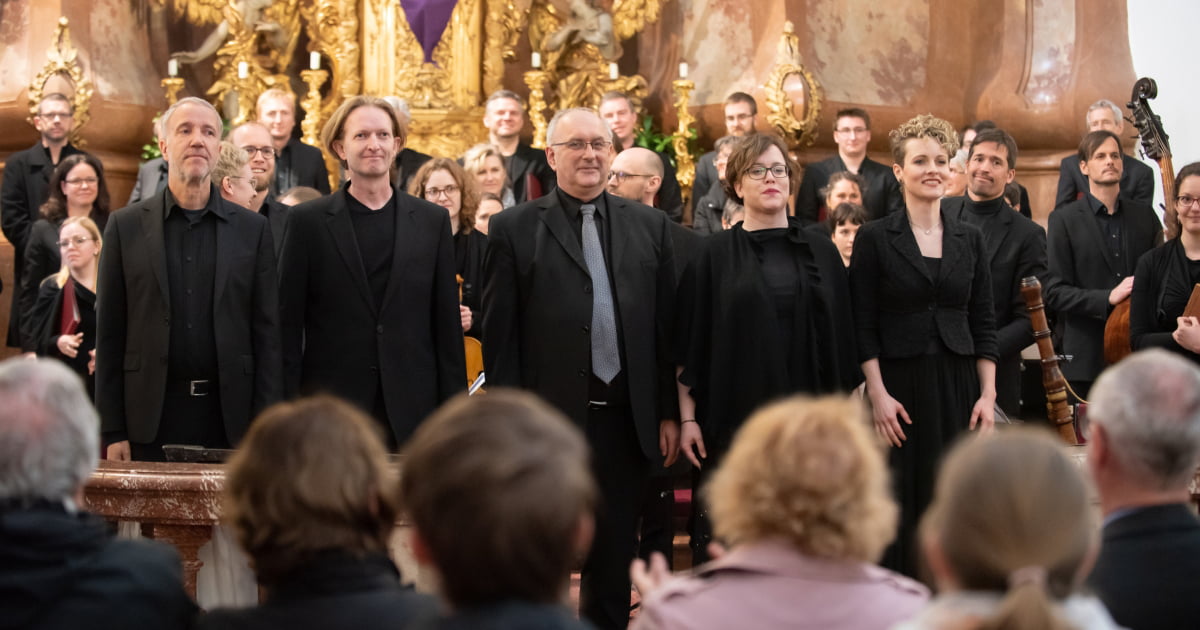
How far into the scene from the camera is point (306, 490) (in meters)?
2.39

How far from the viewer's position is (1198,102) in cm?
1096

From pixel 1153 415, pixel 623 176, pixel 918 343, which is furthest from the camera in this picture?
pixel 623 176

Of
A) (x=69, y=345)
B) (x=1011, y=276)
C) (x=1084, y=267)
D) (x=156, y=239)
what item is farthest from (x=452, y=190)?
(x=1084, y=267)

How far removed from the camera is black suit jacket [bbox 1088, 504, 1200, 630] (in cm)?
268

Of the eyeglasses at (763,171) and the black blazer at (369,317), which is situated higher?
the eyeglasses at (763,171)

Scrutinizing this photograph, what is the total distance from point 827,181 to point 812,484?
21.9 feet

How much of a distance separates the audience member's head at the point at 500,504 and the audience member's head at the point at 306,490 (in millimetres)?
300

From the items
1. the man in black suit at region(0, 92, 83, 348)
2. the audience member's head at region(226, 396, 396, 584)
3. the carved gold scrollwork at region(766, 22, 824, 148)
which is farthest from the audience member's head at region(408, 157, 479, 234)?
the audience member's head at region(226, 396, 396, 584)

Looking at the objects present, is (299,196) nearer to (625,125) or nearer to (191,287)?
(191,287)

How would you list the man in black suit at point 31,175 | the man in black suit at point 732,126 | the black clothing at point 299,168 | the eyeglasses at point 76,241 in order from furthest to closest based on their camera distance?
the man in black suit at point 31,175 → the man in black suit at point 732,126 → the black clothing at point 299,168 → the eyeglasses at point 76,241

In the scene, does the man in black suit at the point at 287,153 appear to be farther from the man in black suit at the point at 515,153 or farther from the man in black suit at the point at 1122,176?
the man in black suit at the point at 1122,176

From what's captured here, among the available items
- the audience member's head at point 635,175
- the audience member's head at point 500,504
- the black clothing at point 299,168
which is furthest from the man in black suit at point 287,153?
the audience member's head at point 500,504

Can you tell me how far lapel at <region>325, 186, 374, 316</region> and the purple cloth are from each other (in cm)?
563

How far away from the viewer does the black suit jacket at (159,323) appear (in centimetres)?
495
